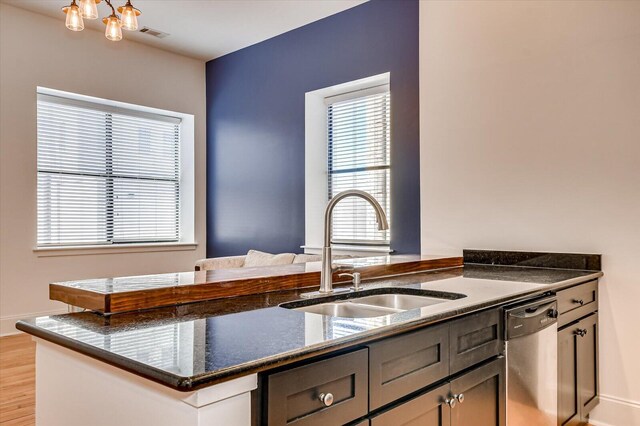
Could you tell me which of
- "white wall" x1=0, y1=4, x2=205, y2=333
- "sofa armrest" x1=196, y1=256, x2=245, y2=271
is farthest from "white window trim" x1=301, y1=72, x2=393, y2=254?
"white wall" x1=0, y1=4, x2=205, y2=333

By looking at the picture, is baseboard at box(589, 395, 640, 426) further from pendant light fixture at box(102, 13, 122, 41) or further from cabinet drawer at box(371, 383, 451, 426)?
pendant light fixture at box(102, 13, 122, 41)

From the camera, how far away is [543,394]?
2.05m

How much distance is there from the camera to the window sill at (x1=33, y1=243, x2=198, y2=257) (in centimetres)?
468

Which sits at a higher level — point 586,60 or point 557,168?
point 586,60

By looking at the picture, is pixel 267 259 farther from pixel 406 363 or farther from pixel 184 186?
pixel 406 363

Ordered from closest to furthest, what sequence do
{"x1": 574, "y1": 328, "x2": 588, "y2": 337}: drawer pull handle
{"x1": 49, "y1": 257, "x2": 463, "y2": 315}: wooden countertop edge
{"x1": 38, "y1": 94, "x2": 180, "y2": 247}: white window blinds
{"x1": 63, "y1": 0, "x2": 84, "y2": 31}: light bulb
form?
{"x1": 49, "y1": 257, "x2": 463, "y2": 315}: wooden countertop edge, {"x1": 574, "y1": 328, "x2": 588, "y2": 337}: drawer pull handle, {"x1": 63, "y1": 0, "x2": 84, "y2": 31}: light bulb, {"x1": 38, "y1": 94, "x2": 180, "y2": 247}: white window blinds

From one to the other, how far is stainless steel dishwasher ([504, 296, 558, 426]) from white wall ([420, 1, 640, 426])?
2.64 feet

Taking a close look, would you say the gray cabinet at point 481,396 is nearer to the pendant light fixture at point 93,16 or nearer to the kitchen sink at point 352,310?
the kitchen sink at point 352,310

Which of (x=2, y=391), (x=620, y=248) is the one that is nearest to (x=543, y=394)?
(x=620, y=248)

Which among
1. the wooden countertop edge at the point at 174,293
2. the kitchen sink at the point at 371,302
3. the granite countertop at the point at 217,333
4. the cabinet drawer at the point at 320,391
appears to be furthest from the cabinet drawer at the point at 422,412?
the wooden countertop edge at the point at 174,293

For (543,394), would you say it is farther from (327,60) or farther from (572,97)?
(327,60)

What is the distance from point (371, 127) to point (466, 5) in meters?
1.34

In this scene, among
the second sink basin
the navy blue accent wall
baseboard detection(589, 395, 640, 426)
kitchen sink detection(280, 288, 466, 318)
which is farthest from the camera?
the navy blue accent wall

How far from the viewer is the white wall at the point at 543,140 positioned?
8.73 feet
